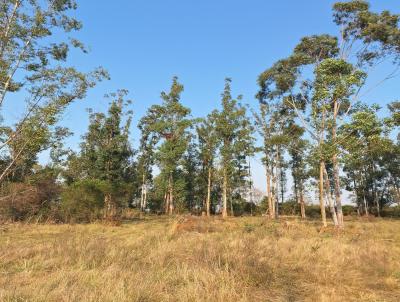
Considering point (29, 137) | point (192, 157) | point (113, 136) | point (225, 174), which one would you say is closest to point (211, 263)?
point (29, 137)

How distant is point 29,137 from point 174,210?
3412 centimetres

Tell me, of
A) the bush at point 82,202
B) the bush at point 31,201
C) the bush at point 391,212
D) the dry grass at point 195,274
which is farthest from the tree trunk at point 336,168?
the bush at point 391,212

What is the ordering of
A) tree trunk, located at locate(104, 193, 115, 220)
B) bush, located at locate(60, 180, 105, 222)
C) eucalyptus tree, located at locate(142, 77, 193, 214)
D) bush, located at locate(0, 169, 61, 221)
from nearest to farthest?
bush, located at locate(0, 169, 61, 221) < bush, located at locate(60, 180, 105, 222) < tree trunk, located at locate(104, 193, 115, 220) < eucalyptus tree, located at locate(142, 77, 193, 214)

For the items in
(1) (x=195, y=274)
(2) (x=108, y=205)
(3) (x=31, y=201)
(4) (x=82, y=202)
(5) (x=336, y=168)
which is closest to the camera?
(1) (x=195, y=274)

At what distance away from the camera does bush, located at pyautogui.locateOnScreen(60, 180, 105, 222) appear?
961 inches

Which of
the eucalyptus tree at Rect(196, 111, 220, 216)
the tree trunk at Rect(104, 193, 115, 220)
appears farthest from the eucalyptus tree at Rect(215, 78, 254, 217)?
the tree trunk at Rect(104, 193, 115, 220)

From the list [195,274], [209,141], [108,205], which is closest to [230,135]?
[209,141]

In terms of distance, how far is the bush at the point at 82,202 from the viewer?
24422mm

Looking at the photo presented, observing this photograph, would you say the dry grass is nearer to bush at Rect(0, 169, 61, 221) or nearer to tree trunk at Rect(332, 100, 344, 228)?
tree trunk at Rect(332, 100, 344, 228)

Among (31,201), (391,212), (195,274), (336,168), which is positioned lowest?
(195,274)

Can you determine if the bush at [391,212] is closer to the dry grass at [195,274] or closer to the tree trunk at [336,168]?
the tree trunk at [336,168]

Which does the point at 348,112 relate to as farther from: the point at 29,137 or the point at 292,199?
the point at 292,199

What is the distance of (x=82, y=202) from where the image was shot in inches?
970

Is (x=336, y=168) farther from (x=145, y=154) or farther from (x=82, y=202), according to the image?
Answer: (x=145, y=154)
